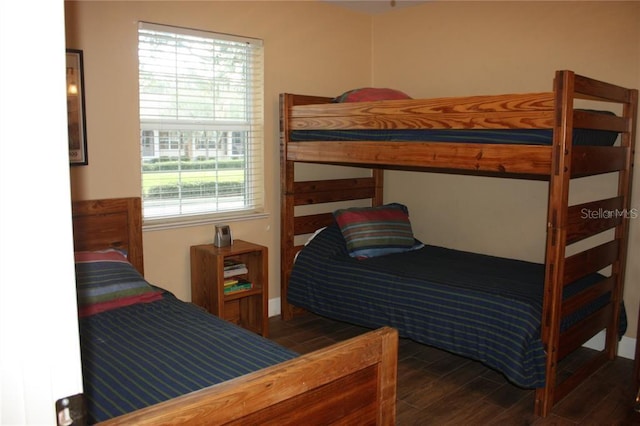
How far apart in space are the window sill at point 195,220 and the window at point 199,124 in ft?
0.04

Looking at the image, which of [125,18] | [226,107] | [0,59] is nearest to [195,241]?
[226,107]

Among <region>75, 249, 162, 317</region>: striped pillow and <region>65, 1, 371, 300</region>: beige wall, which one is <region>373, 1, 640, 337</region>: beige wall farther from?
<region>75, 249, 162, 317</region>: striped pillow

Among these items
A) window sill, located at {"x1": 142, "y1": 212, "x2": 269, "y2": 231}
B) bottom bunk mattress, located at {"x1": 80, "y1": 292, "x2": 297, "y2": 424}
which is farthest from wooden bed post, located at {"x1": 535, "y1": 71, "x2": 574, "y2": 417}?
window sill, located at {"x1": 142, "y1": 212, "x2": 269, "y2": 231}

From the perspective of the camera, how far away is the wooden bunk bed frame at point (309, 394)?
1135mm

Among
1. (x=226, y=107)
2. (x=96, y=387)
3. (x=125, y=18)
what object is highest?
(x=125, y=18)

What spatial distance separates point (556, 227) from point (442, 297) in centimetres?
77

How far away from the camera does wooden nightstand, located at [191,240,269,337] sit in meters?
3.46

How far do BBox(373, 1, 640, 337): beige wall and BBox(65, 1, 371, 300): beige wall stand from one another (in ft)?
1.57

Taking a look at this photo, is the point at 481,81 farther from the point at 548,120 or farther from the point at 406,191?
the point at 548,120

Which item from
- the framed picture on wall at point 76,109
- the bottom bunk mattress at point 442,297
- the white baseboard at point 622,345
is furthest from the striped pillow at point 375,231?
the framed picture on wall at point 76,109

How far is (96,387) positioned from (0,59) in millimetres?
1565

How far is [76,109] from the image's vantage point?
3055 millimetres

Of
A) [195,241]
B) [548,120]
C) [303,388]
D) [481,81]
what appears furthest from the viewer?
[481,81]

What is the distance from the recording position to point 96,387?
187 centimetres
